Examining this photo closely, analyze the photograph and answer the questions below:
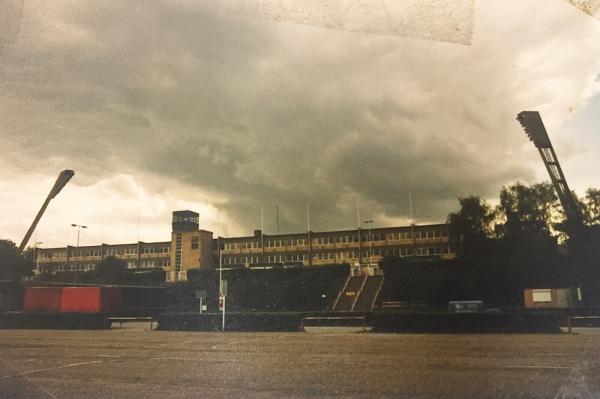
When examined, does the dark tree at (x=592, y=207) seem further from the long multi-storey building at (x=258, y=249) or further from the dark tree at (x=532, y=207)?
the long multi-storey building at (x=258, y=249)

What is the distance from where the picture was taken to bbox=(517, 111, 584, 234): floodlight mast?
163 feet

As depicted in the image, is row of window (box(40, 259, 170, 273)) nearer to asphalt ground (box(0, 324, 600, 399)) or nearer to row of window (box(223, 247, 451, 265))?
row of window (box(223, 247, 451, 265))

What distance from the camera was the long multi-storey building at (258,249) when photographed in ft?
283

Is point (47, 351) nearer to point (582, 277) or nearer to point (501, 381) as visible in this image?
point (501, 381)

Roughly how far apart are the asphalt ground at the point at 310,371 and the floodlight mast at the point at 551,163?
35.9m

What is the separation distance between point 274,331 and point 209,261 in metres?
68.9

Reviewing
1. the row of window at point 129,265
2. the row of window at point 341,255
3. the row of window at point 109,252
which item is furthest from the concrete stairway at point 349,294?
the row of window at point 109,252

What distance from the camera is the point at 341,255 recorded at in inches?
3575

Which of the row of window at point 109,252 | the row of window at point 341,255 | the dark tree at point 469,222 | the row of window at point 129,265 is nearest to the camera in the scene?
the dark tree at point 469,222

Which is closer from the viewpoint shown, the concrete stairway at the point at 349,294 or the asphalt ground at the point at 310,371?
the asphalt ground at the point at 310,371

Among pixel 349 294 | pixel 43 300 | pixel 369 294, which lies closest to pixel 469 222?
pixel 369 294

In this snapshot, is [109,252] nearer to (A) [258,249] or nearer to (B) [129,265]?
(B) [129,265]

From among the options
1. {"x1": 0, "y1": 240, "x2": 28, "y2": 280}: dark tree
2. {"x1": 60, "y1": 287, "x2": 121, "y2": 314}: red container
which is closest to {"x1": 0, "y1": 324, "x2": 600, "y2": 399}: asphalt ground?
{"x1": 60, "y1": 287, "x2": 121, "y2": 314}: red container

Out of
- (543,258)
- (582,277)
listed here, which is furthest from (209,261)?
(582,277)
